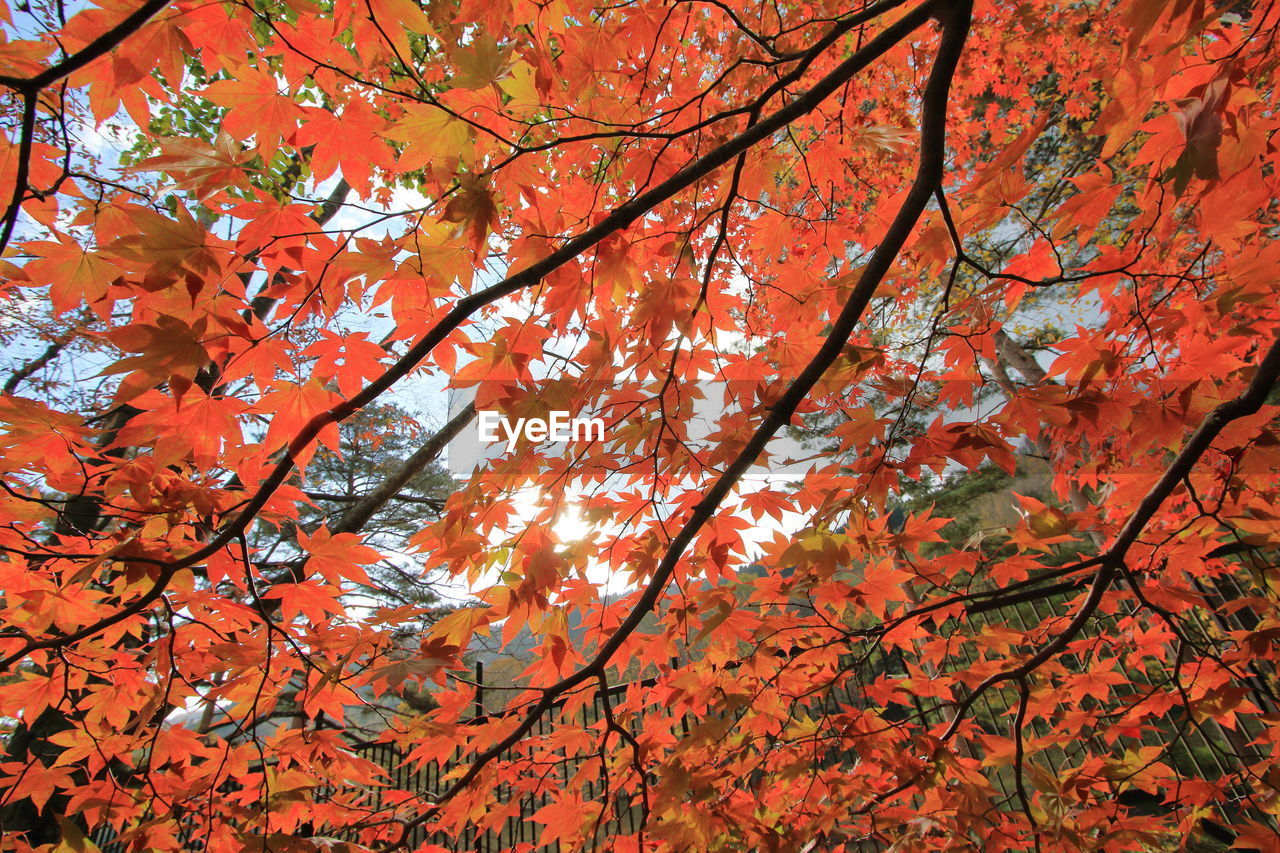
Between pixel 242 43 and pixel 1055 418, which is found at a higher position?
pixel 242 43

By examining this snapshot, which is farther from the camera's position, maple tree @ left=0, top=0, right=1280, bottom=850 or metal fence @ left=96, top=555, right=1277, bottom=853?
metal fence @ left=96, top=555, right=1277, bottom=853

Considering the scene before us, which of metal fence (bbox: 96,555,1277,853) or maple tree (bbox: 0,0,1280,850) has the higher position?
maple tree (bbox: 0,0,1280,850)

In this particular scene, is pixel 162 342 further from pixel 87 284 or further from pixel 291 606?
pixel 291 606

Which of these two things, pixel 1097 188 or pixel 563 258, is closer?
pixel 563 258

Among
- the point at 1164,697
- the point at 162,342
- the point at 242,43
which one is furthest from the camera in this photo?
the point at 1164,697

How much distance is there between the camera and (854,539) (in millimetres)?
1582

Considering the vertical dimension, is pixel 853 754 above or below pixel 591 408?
below

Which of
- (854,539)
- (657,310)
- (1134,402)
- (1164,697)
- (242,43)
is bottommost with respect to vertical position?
(1164,697)

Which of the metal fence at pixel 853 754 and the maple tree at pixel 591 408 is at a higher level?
the maple tree at pixel 591 408

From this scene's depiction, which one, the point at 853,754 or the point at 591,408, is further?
the point at 853,754

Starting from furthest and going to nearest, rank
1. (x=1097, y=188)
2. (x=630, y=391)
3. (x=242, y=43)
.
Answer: (x=630, y=391) < (x=1097, y=188) < (x=242, y=43)

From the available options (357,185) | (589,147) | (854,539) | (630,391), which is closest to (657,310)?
(630,391)

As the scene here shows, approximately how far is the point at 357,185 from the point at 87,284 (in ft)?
2.31

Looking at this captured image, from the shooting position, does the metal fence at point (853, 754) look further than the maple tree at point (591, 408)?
Yes
